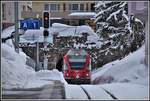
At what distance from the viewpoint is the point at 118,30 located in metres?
51.8

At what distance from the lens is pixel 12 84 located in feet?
94.5

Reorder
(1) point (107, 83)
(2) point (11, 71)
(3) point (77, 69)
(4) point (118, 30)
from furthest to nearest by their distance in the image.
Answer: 1. (4) point (118, 30)
2. (3) point (77, 69)
3. (1) point (107, 83)
4. (2) point (11, 71)

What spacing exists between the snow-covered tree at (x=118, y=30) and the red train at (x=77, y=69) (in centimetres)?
1251

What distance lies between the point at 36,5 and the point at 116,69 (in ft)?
155

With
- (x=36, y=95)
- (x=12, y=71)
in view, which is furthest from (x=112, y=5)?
(x=36, y=95)

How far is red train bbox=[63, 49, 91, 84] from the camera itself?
3791 centimetres

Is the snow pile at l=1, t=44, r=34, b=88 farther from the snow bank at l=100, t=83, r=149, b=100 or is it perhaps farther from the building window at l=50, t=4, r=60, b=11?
the building window at l=50, t=4, r=60, b=11

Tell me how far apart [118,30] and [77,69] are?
14.4m

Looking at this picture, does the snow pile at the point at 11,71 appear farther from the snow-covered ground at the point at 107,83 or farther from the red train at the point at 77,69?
the red train at the point at 77,69

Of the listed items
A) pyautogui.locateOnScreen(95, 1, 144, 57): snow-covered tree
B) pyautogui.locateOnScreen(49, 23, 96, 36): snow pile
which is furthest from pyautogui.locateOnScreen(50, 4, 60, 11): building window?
pyautogui.locateOnScreen(95, 1, 144, 57): snow-covered tree

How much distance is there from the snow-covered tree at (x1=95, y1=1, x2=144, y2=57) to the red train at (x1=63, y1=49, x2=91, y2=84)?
12508 millimetres

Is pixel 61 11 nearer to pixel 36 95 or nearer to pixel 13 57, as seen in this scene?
pixel 13 57

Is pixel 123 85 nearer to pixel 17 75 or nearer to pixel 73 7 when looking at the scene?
pixel 17 75

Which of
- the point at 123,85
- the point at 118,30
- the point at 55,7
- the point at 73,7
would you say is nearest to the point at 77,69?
the point at 123,85
